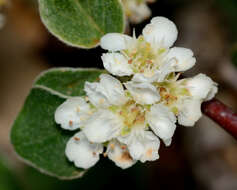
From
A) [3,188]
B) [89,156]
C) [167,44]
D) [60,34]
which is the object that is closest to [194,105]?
[167,44]


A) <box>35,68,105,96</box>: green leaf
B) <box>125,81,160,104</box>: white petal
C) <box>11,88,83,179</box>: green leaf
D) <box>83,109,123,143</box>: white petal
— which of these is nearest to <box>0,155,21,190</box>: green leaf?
<box>11,88,83,179</box>: green leaf

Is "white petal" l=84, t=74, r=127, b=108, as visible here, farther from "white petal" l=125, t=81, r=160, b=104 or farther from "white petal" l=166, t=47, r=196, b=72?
"white petal" l=166, t=47, r=196, b=72

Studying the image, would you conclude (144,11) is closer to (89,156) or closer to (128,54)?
(128,54)

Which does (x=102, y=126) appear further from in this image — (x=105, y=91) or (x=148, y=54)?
(x=148, y=54)

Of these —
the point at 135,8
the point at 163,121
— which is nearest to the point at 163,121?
the point at 163,121

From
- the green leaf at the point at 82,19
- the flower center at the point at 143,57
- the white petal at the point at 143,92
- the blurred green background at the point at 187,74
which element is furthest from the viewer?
the blurred green background at the point at 187,74

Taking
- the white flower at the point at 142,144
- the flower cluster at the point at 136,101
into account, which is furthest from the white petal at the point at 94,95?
the white flower at the point at 142,144

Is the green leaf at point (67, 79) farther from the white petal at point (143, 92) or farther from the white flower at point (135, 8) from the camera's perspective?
the white flower at point (135, 8)
